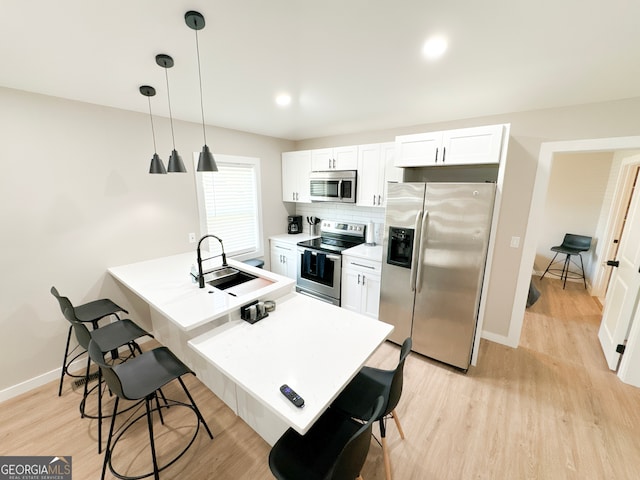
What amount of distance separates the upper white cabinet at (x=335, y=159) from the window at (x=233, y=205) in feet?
2.88

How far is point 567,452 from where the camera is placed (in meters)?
1.73

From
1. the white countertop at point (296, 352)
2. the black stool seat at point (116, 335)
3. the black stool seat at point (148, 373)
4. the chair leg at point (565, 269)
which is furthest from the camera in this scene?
the chair leg at point (565, 269)

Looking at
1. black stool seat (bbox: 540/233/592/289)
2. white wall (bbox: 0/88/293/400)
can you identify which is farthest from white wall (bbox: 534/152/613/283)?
white wall (bbox: 0/88/293/400)

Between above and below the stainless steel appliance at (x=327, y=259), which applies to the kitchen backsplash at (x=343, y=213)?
above

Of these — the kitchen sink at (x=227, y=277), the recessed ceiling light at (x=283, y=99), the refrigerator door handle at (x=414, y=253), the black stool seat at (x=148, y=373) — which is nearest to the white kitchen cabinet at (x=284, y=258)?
the kitchen sink at (x=227, y=277)

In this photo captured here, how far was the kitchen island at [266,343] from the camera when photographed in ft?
3.89

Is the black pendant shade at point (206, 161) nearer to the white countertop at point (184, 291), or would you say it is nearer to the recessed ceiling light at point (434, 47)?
the white countertop at point (184, 291)

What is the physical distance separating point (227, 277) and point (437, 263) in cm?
199

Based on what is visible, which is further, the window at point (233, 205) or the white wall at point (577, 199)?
the white wall at point (577, 199)

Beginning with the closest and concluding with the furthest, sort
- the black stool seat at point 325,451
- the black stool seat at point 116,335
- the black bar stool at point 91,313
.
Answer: the black stool seat at point 325,451, the black stool seat at point 116,335, the black bar stool at point 91,313

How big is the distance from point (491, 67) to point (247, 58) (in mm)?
1575

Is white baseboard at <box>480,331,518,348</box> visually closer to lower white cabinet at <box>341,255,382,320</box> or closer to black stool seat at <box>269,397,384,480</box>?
lower white cabinet at <box>341,255,382,320</box>

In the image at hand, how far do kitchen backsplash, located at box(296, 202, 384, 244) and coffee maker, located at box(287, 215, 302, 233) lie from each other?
84mm

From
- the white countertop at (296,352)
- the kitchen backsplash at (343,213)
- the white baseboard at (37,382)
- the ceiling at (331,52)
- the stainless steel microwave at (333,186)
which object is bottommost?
the white baseboard at (37,382)
